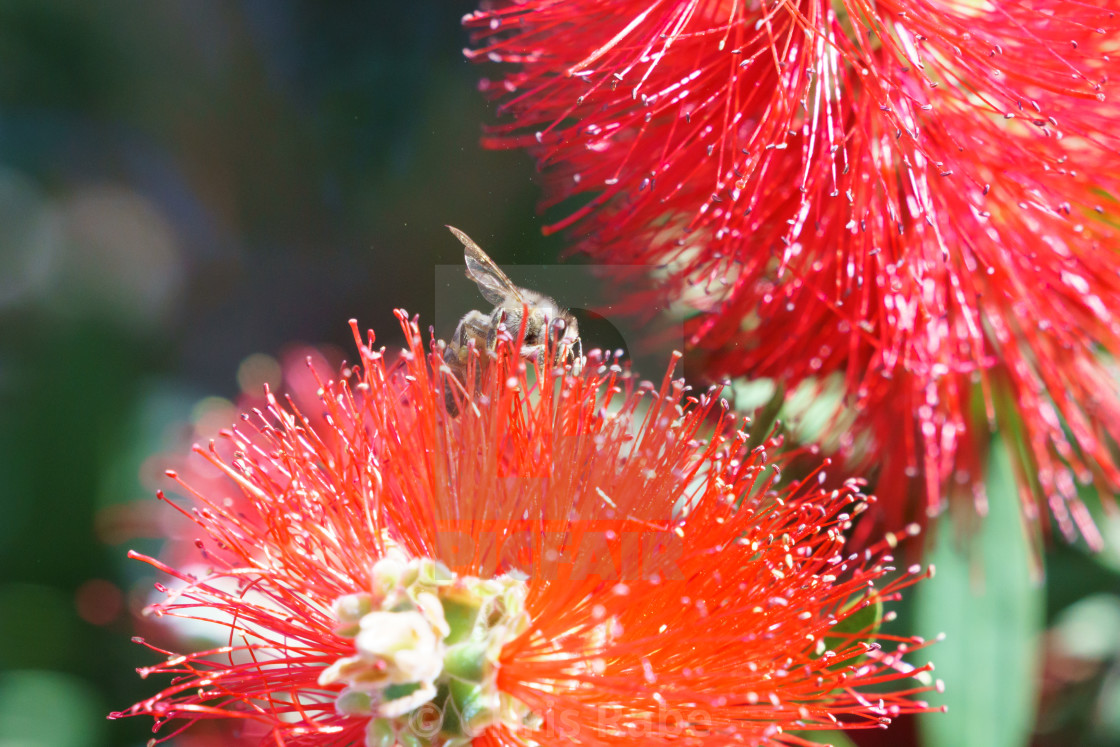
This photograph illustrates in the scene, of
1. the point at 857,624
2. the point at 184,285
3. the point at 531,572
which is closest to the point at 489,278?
the point at 531,572

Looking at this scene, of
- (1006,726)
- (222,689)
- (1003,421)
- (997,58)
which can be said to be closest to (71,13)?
(222,689)

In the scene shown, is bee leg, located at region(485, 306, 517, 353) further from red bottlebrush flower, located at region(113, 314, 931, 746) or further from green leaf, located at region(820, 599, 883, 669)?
green leaf, located at region(820, 599, 883, 669)

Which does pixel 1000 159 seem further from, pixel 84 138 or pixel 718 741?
pixel 84 138

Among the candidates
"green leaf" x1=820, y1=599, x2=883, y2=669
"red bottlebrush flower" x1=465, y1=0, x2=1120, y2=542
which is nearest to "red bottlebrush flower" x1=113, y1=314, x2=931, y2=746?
"green leaf" x1=820, y1=599, x2=883, y2=669

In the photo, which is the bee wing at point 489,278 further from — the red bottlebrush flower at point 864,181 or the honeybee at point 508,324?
the red bottlebrush flower at point 864,181

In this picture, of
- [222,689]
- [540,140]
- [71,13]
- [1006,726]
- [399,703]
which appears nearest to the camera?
[399,703]
